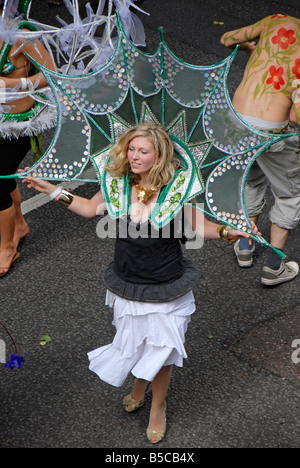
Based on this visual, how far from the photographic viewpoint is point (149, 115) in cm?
355

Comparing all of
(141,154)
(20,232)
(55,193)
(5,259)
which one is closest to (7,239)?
(5,259)

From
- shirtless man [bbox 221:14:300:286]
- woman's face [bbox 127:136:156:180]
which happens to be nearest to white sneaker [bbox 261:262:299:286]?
shirtless man [bbox 221:14:300:286]

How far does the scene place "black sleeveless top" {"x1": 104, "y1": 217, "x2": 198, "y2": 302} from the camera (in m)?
3.62

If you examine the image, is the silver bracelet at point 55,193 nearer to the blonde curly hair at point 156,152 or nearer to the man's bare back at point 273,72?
the blonde curly hair at point 156,152

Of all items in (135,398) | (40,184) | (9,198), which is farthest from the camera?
(9,198)

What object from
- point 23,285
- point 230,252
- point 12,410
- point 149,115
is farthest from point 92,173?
point 230,252

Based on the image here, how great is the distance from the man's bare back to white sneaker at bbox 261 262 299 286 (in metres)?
1.13

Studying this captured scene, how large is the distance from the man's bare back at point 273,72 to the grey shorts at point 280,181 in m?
0.26

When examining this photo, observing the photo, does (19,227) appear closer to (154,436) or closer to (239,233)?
(154,436)

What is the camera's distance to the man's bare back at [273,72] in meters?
4.57

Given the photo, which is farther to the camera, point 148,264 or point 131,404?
point 131,404

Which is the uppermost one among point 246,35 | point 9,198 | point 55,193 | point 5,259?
point 246,35

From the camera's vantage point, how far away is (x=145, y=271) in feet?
12.1

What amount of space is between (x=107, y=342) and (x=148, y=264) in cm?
118
